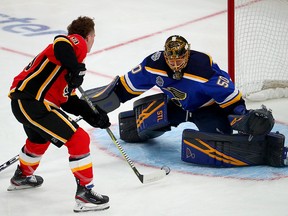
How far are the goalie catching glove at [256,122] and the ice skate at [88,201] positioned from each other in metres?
0.85

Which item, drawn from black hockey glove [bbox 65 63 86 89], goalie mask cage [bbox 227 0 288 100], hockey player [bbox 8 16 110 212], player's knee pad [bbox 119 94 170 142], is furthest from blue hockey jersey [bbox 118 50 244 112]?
goalie mask cage [bbox 227 0 288 100]

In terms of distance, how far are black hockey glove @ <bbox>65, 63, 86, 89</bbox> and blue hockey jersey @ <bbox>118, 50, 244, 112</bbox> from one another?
743mm

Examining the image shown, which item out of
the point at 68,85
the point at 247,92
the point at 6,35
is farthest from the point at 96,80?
the point at 68,85

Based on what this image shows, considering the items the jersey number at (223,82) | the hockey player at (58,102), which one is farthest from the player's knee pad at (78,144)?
the jersey number at (223,82)

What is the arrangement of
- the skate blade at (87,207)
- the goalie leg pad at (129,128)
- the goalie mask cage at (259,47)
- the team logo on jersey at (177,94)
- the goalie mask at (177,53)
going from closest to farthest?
1. the skate blade at (87,207)
2. the goalie mask at (177,53)
3. the team logo on jersey at (177,94)
4. the goalie leg pad at (129,128)
5. the goalie mask cage at (259,47)

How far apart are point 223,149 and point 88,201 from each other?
2.78 ft

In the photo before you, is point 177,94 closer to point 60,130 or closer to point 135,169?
point 135,169

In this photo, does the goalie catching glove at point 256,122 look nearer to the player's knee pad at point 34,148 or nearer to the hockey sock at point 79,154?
the hockey sock at point 79,154

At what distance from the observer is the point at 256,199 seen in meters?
3.78

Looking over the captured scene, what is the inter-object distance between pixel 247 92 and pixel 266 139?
131cm

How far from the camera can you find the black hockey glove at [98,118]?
12.7 ft

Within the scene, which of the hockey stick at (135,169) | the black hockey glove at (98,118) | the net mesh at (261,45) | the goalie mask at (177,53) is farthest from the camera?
the net mesh at (261,45)

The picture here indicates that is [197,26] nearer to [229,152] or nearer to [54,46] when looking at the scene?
[229,152]

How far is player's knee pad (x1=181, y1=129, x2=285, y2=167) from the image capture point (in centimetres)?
414
